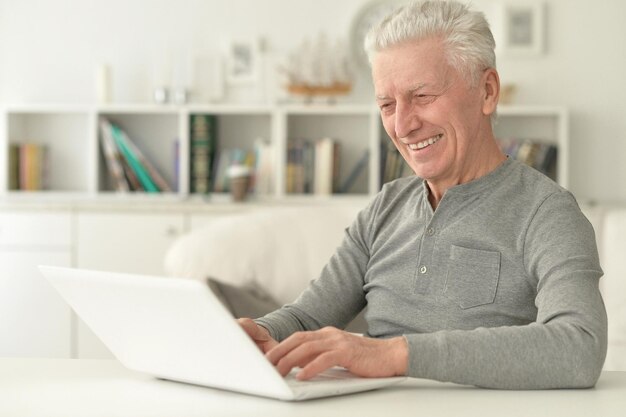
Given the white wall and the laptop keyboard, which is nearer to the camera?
the laptop keyboard

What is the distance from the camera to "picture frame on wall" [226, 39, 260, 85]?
16.2 ft

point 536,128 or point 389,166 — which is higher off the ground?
point 536,128

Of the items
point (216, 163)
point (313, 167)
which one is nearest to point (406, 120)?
point (313, 167)

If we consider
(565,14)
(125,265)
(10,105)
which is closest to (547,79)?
(565,14)

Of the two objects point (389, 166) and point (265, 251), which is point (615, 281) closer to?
→ point (265, 251)

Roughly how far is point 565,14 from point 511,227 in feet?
11.7

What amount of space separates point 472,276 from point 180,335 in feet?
1.73

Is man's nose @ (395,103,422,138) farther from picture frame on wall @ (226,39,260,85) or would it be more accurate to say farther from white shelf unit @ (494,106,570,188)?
picture frame on wall @ (226,39,260,85)

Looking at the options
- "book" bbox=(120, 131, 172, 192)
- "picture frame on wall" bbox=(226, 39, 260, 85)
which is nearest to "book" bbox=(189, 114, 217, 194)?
"book" bbox=(120, 131, 172, 192)

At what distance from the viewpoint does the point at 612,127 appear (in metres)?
4.82

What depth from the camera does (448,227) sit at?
1.58 metres

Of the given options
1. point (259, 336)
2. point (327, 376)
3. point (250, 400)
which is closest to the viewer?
point (250, 400)

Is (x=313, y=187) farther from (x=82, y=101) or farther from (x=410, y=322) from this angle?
(x=410, y=322)

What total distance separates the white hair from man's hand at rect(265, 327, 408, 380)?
1.79 ft
